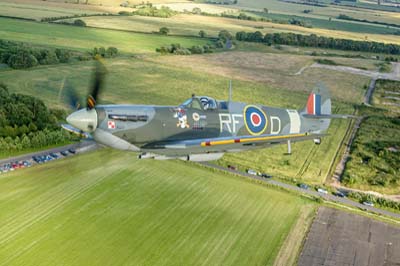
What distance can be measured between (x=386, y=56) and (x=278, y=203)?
10991 centimetres

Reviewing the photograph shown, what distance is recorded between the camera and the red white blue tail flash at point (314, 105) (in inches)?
1615

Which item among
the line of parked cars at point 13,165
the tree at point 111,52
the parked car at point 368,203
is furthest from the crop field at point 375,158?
the tree at point 111,52

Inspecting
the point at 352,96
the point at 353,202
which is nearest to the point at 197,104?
the point at 353,202

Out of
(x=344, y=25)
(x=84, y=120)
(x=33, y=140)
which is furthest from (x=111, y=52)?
(x=344, y=25)

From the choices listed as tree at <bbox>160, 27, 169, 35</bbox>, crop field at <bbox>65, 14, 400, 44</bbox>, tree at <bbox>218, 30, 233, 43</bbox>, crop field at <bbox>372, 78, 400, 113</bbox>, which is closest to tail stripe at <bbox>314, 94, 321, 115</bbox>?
crop field at <bbox>372, 78, 400, 113</bbox>

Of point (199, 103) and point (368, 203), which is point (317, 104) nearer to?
point (368, 203)

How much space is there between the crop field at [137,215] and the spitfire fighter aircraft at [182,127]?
7.45m

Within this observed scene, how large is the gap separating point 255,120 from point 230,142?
5.17m

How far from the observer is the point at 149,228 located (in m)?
35.9

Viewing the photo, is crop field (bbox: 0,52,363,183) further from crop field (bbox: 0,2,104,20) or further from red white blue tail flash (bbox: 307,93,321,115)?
crop field (bbox: 0,2,104,20)

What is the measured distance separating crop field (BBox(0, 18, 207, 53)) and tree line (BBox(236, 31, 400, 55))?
17.7 metres

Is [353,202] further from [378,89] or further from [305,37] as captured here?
[305,37]

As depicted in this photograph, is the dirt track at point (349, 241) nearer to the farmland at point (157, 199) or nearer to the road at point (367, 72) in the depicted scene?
the farmland at point (157, 199)

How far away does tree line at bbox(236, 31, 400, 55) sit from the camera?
137 metres
